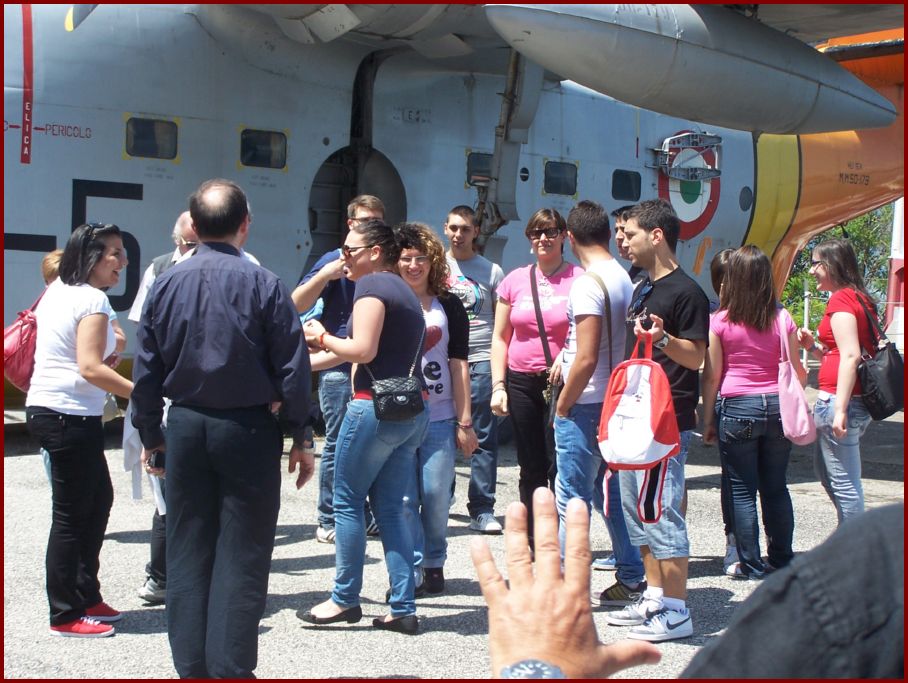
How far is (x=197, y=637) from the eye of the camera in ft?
11.8

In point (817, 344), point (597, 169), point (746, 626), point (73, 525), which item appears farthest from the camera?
point (597, 169)

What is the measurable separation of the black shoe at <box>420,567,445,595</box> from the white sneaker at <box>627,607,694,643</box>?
3.62 ft

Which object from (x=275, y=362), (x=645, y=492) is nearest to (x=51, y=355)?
(x=275, y=362)

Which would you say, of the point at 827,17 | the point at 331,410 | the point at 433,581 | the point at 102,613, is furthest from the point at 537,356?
the point at 827,17

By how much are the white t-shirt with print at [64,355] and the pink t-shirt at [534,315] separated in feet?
7.58

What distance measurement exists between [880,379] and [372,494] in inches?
118

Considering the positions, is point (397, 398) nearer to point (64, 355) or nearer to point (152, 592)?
point (64, 355)

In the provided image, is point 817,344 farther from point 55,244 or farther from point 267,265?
point 55,244

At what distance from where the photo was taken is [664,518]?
4543 millimetres

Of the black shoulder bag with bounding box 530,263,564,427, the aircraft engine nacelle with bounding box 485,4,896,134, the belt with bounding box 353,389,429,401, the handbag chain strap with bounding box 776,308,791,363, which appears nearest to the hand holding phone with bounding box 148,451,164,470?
the belt with bounding box 353,389,429,401

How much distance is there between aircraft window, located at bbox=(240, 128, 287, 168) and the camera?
349 inches

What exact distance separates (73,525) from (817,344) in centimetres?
430

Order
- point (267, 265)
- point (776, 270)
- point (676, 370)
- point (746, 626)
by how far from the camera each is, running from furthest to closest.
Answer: point (776, 270), point (267, 265), point (676, 370), point (746, 626)

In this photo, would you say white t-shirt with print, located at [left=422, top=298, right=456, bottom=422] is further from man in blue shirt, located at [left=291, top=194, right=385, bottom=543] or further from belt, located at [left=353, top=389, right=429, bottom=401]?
belt, located at [left=353, top=389, right=429, bottom=401]
